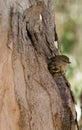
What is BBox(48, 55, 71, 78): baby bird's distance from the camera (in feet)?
4.74

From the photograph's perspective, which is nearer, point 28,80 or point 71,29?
point 28,80

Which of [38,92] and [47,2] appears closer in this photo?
[38,92]

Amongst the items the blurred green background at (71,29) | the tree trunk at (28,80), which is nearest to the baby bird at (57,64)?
the tree trunk at (28,80)

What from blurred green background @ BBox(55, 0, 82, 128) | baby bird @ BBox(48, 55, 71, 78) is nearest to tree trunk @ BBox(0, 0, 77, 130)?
baby bird @ BBox(48, 55, 71, 78)

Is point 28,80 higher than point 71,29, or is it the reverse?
point 71,29

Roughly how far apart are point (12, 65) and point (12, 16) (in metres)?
0.15

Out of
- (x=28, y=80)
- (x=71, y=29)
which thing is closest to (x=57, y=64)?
(x=28, y=80)

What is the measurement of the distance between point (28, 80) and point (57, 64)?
4.0 inches

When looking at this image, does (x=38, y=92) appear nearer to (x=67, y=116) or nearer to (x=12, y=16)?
(x=67, y=116)

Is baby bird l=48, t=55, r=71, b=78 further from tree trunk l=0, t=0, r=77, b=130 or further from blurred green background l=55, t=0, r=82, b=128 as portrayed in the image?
blurred green background l=55, t=0, r=82, b=128

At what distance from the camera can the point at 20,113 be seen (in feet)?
4.53

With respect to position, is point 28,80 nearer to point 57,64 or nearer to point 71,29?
point 57,64

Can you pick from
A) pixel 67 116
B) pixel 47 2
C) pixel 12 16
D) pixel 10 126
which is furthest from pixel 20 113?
Result: pixel 47 2

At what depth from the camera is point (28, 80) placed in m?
1.42
